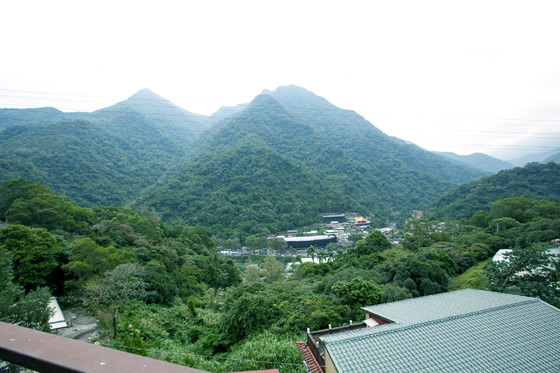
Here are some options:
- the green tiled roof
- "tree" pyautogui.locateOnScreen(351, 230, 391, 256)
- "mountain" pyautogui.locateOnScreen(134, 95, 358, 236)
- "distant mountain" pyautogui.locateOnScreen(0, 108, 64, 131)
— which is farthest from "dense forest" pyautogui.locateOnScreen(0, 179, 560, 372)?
"distant mountain" pyautogui.locateOnScreen(0, 108, 64, 131)

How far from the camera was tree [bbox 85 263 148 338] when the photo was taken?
36.4 ft

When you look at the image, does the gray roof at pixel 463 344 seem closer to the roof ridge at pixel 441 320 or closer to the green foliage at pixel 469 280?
the roof ridge at pixel 441 320

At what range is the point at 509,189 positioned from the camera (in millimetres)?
40719

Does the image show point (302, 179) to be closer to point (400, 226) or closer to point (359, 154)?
point (400, 226)

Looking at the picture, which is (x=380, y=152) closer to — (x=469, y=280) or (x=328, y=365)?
(x=469, y=280)

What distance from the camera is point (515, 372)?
217 inches

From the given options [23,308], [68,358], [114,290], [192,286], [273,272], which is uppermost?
[68,358]

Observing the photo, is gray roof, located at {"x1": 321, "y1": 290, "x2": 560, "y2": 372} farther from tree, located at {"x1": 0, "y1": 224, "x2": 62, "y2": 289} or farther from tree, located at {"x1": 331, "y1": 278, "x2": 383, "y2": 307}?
tree, located at {"x1": 0, "y1": 224, "x2": 62, "y2": 289}

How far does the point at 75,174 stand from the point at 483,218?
193 feet

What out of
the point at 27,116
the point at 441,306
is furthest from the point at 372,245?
the point at 27,116

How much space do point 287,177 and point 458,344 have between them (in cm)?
5397

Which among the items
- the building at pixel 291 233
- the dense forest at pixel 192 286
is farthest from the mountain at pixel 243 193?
the dense forest at pixel 192 286

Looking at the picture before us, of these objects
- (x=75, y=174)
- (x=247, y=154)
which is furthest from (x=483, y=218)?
(x=75, y=174)

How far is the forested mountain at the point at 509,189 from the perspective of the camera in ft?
127
